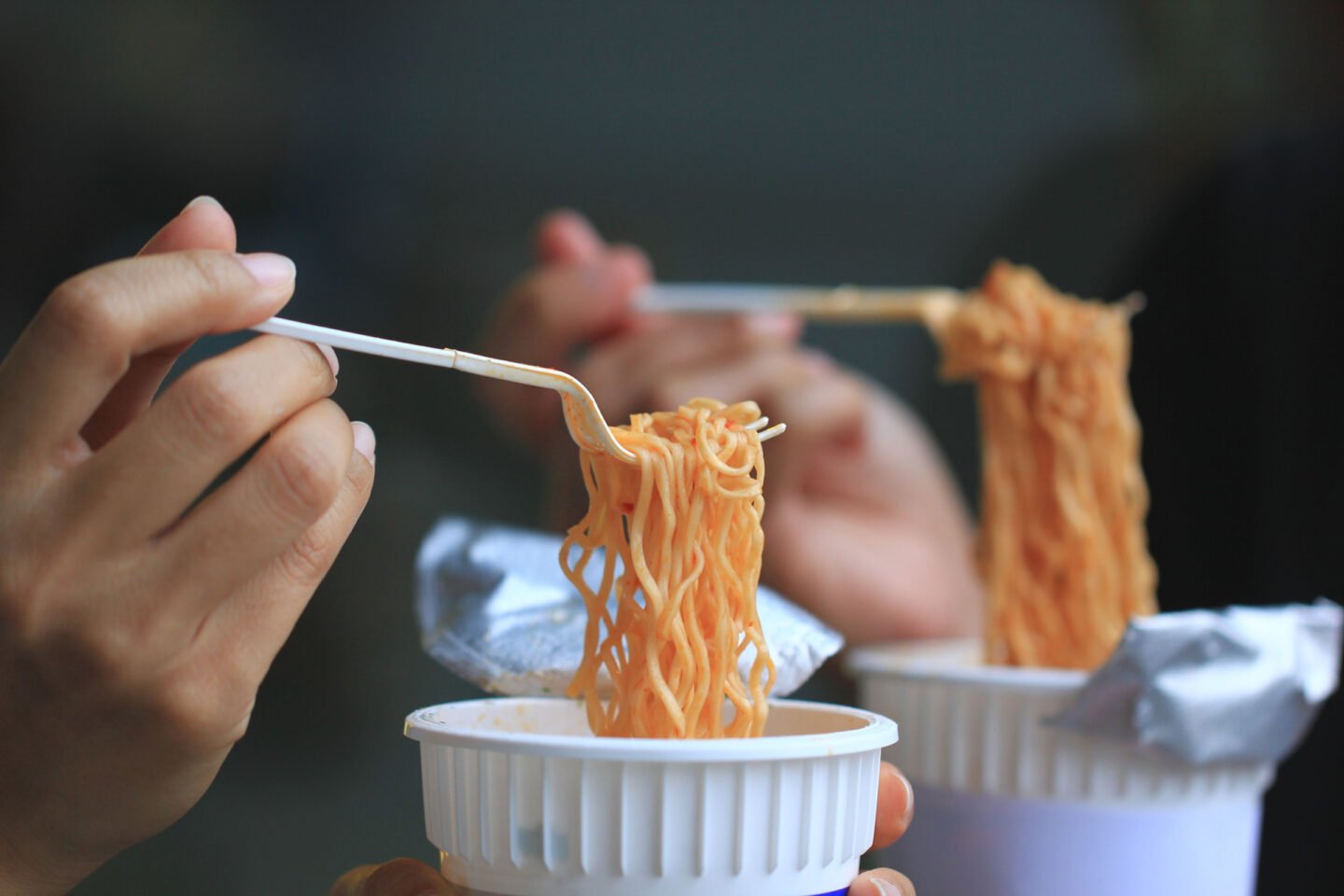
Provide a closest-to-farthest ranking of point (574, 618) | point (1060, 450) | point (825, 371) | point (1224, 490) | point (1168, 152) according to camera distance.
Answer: point (574, 618)
point (1060, 450)
point (825, 371)
point (1224, 490)
point (1168, 152)

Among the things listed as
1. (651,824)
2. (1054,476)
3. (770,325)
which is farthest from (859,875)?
(770,325)

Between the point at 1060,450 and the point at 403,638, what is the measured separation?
39.8 inches

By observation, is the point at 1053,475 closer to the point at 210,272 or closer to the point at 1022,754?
the point at 1022,754

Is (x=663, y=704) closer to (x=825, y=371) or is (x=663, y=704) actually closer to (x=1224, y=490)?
(x=825, y=371)

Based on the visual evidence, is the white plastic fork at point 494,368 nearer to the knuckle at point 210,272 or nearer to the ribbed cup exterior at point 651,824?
the knuckle at point 210,272

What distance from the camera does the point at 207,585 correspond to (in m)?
0.49

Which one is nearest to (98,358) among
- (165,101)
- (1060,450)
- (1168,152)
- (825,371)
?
(1060,450)

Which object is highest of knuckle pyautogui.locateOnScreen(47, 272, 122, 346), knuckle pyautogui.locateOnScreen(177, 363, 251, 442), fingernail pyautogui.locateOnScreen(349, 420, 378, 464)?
knuckle pyautogui.locateOnScreen(47, 272, 122, 346)

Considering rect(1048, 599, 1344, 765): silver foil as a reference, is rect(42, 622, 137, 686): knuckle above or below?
above

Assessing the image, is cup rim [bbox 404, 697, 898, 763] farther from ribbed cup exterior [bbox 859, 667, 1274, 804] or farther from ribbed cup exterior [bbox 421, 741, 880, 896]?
ribbed cup exterior [bbox 859, 667, 1274, 804]

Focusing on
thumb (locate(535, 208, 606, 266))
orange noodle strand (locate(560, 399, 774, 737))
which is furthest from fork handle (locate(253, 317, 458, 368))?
thumb (locate(535, 208, 606, 266))

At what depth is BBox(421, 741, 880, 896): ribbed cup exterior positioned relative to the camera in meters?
0.51

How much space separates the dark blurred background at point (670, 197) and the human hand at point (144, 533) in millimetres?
848

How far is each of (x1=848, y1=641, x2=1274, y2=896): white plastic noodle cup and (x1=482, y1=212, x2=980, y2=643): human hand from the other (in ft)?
1.28
